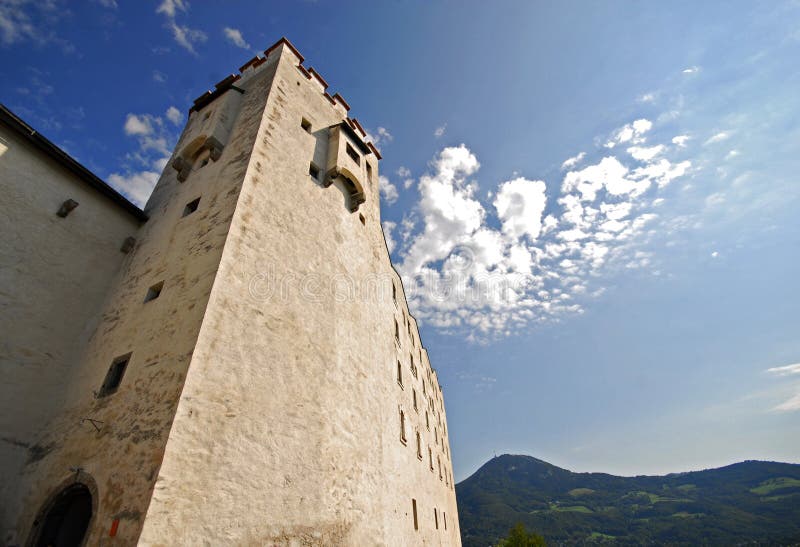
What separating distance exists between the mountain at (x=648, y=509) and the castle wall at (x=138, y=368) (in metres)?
138

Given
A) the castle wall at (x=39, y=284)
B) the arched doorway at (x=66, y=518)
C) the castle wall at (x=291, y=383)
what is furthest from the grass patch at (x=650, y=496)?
the castle wall at (x=39, y=284)

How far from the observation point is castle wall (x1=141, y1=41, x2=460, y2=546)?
6.99 m

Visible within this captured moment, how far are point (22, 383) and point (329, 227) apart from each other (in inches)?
363

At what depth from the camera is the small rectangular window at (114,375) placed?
8.99 m

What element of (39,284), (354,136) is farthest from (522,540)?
(39,284)

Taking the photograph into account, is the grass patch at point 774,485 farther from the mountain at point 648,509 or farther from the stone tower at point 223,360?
the stone tower at point 223,360

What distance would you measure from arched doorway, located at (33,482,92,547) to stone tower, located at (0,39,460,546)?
0.05 m

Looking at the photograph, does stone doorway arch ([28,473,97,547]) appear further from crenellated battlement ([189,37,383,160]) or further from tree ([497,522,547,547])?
tree ([497,522,547,547])

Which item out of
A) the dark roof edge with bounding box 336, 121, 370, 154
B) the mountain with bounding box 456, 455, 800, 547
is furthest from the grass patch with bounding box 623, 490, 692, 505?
the dark roof edge with bounding box 336, 121, 370, 154

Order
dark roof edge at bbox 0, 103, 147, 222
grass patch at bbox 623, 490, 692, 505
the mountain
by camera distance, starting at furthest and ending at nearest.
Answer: grass patch at bbox 623, 490, 692, 505 → the mountain → dark roof edge at bbox 0, 103, 147, 222

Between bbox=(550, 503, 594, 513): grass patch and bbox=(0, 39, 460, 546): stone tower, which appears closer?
bbox=(0, 39, 460, 546): stone tower

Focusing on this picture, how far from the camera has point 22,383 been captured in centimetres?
974

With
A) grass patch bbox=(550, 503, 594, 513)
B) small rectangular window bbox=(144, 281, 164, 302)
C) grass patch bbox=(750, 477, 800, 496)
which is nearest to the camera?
small rectangular window bbox=(144, 281, 164, 302)

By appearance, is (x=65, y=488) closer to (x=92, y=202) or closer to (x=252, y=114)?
(x=92, y=202)
